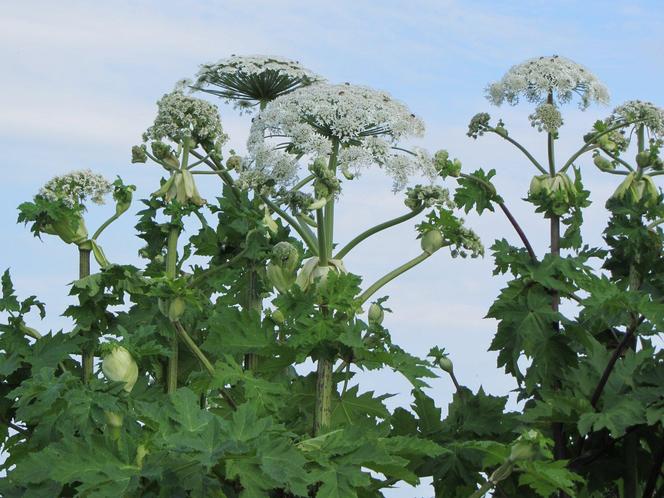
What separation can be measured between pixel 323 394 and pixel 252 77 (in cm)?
233

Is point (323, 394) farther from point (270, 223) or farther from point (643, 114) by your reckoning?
point (643, 114)

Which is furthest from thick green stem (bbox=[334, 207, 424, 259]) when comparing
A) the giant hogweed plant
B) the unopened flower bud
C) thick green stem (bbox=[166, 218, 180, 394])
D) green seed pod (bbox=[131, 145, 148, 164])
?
green seed pod (bbox=[131, 145, 148, 164])

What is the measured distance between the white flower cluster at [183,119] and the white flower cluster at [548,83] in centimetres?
182

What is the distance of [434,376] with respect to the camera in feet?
16.9

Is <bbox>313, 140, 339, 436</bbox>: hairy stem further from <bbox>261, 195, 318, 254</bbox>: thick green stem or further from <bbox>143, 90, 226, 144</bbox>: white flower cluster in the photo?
<bbox>143, 90, 226, 144</bbox>: white flower cluster

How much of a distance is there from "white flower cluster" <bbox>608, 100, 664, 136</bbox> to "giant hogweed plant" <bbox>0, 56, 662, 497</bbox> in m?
0.01

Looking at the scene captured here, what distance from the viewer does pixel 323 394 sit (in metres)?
5.36

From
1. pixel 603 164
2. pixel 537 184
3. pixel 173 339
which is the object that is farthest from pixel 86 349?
pixel 603 164

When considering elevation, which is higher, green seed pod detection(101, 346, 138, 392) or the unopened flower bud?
the unopened flower bud

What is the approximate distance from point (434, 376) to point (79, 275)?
2.49 metres

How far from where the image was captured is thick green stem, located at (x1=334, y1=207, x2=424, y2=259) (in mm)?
5445

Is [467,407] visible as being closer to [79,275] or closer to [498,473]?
[498,473]

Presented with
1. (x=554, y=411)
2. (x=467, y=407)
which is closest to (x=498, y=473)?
(x=554, y=411)

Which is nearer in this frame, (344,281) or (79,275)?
(344,281)
